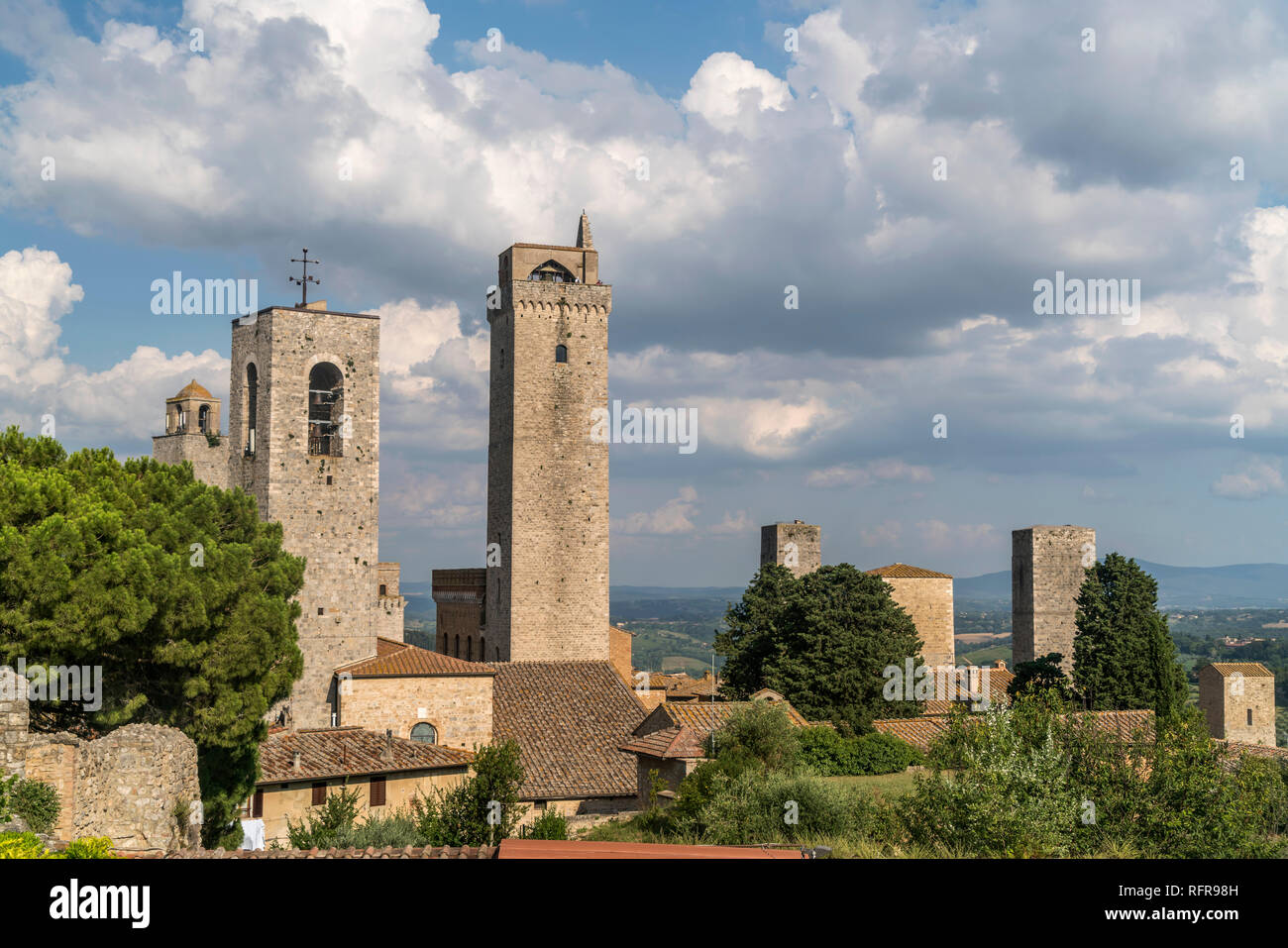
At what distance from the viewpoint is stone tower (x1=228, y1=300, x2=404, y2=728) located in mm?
31594

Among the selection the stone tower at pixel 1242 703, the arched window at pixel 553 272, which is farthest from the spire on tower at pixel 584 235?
the stone tower at pixel 1242 703

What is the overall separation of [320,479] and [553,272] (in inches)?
679

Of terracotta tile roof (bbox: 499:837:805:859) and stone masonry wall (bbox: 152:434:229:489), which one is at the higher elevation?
stone masonry wall (bbox: 152:434:229:489)

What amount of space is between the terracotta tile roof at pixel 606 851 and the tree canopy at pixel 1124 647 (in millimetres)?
35667

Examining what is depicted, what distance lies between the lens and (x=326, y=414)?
33.6m

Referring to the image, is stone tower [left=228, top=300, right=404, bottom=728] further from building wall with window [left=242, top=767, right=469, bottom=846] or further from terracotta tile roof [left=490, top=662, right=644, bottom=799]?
building wall with window [left=242, top=767, right=469, bottom=846]

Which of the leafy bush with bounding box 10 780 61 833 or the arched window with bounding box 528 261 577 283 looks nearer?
the leafy bush with bounding box 10 780 61 833

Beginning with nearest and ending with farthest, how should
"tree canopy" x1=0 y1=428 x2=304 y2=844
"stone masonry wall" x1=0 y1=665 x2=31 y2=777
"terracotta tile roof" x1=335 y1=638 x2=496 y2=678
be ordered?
"stone masonry wall" x1=0 y1=665 x2=31 y2=777
"tree canopy" x1=0 y1=428 x2=304 y2=844
"terracotta tile roof" x1=335 y1=638 x2=496 y2=678

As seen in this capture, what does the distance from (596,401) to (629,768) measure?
718 inches

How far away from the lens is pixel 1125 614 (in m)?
41.3

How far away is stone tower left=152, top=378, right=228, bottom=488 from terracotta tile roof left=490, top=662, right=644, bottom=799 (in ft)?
38.8

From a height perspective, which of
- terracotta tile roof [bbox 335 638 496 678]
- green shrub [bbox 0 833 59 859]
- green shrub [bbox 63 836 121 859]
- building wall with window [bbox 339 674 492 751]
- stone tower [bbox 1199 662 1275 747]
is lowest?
stone tower [bbox 1199 662 1275 747]

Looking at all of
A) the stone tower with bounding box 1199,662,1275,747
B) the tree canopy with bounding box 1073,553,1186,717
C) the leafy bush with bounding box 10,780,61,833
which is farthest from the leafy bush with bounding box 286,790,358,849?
the stone tower with bounding box 1199,662,1275,747
